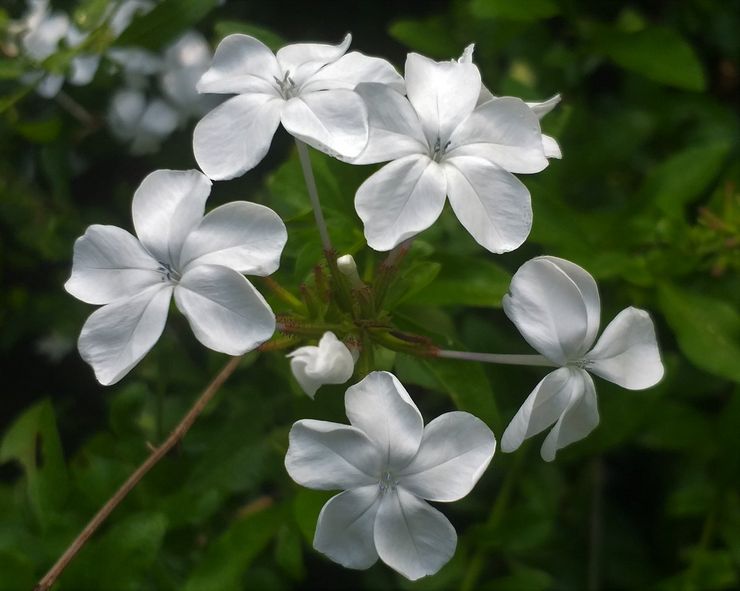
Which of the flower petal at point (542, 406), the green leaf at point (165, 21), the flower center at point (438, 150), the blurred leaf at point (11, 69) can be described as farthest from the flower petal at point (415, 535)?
the blurred leaf at point (11, 69)

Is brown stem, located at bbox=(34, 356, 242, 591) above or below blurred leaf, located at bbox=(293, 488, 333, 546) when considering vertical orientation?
above

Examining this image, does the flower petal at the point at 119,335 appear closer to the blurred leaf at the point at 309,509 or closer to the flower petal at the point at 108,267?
the flower petal at the point at 108,267

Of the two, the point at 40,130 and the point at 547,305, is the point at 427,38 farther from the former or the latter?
the point at 547,305

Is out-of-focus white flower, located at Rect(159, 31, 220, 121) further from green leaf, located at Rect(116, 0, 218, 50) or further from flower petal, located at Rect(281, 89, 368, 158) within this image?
flower petal, located at Rect(281, 89, 368, 158)

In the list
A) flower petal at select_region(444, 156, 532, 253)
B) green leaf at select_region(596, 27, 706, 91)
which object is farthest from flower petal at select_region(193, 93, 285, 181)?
green leaf at select_region(596, 27, 706, 91)

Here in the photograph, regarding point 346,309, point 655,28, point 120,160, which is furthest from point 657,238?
point 120,160

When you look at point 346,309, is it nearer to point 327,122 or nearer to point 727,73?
point 327,122
